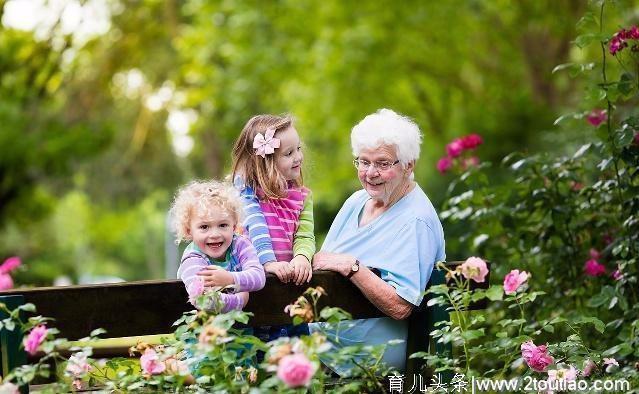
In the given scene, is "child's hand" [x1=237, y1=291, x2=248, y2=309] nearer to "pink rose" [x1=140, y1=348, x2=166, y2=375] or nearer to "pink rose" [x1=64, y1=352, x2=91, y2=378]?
"pink rose" [x1=140, y1=348, x2=166, y2=375]

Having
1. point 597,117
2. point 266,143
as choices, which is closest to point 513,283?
point 266,143

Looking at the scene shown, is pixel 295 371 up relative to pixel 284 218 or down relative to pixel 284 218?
down

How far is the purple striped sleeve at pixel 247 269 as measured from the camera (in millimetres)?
3904

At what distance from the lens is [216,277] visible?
12.6 feet

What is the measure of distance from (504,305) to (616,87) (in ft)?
5.75

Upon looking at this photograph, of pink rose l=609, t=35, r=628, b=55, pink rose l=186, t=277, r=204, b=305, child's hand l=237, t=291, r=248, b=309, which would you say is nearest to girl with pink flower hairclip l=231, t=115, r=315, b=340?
child's hand l=237, t=291, r=248, b=309

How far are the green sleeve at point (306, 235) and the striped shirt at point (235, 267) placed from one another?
0.31m

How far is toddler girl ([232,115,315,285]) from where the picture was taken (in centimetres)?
437

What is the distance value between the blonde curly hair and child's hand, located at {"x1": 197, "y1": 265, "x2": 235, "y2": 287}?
228mm

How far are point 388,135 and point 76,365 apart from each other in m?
1.53

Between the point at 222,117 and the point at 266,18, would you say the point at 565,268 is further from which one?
the point at 222,117

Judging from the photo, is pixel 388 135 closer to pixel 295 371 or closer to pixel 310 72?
pixel 295 371

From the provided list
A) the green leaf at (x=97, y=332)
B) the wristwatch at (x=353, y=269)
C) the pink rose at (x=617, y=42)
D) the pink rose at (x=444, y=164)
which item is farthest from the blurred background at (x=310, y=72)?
the green leaf at (x=97, y=332)

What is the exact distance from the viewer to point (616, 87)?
5.29m
